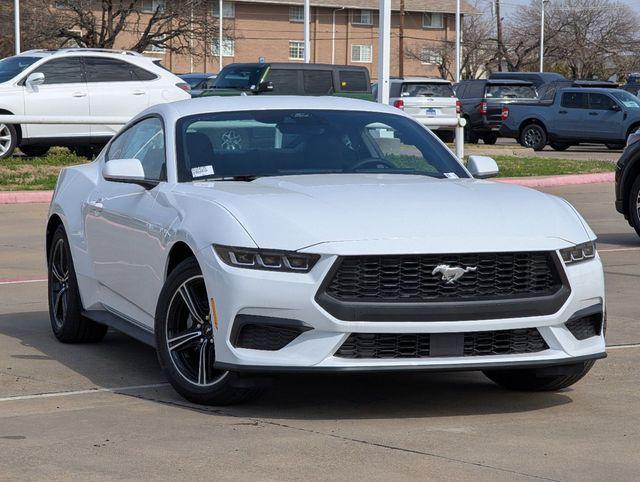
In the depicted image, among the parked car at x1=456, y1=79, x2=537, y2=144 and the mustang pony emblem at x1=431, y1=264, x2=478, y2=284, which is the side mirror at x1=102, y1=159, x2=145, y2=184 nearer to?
the mustang pony emblem at x1=431, y1=264, x2=478, y2=284

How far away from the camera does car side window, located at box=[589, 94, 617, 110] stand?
34.7 meters

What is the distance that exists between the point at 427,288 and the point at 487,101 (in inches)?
1308

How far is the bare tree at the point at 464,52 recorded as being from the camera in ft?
288

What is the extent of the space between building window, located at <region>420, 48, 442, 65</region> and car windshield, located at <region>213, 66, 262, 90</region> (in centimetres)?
5998

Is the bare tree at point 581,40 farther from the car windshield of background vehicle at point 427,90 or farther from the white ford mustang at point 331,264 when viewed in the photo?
the white ford mustang at point 331,264

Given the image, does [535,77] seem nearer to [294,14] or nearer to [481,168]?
[294,14]

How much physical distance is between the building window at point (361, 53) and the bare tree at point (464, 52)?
2340mm

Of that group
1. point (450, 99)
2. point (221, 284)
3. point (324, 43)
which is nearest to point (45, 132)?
point (450, 99)

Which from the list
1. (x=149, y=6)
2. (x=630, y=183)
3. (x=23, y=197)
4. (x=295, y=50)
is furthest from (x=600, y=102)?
(x=295, y=50)

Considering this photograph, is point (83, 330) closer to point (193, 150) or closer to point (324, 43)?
point (193, 150)

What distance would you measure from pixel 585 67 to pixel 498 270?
270ft

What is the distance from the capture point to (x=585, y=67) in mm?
86438

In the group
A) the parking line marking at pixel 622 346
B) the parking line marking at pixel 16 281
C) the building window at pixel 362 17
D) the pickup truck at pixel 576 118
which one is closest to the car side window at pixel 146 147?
the parking line marking at pixel 622 346

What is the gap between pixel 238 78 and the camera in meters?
29.1
